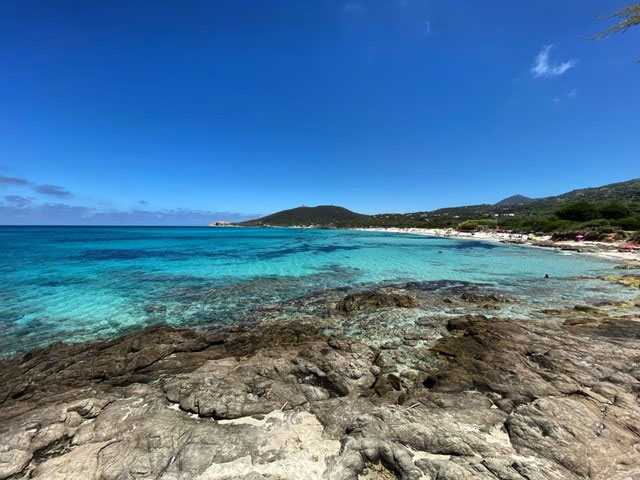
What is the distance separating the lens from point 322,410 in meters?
5.63

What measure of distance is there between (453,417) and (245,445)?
379 cm

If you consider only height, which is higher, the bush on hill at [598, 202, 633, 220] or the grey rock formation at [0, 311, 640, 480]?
the bush on hill at [598, 202, 633, 220]

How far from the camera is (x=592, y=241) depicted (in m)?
Answer: 47.7

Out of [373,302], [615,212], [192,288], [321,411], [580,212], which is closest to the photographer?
[321,411]

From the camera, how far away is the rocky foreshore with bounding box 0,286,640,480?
13.9 feet

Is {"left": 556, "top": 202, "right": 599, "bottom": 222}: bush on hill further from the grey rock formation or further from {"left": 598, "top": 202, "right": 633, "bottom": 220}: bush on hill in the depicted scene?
the grey rock formation

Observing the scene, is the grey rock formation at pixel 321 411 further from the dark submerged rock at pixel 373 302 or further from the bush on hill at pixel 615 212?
the bush on hill at pixel 615 212

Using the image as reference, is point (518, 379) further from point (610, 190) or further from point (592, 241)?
point (610, 190)

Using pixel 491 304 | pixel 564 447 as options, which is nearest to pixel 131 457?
pixel 564 447

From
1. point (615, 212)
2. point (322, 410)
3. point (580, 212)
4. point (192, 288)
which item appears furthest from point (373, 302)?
point (580, 212)

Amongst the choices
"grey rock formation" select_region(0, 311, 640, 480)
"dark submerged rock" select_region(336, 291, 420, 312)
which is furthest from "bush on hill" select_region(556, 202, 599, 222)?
"grey rock formation" select_region(0, 311, 640, 480)

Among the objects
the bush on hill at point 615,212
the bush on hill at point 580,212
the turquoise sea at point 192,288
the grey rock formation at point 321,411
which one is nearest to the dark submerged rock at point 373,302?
the turquoise sea at point 192,288

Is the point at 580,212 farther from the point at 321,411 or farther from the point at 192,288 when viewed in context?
the point at 321,411

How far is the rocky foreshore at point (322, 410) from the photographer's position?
4.25 m
